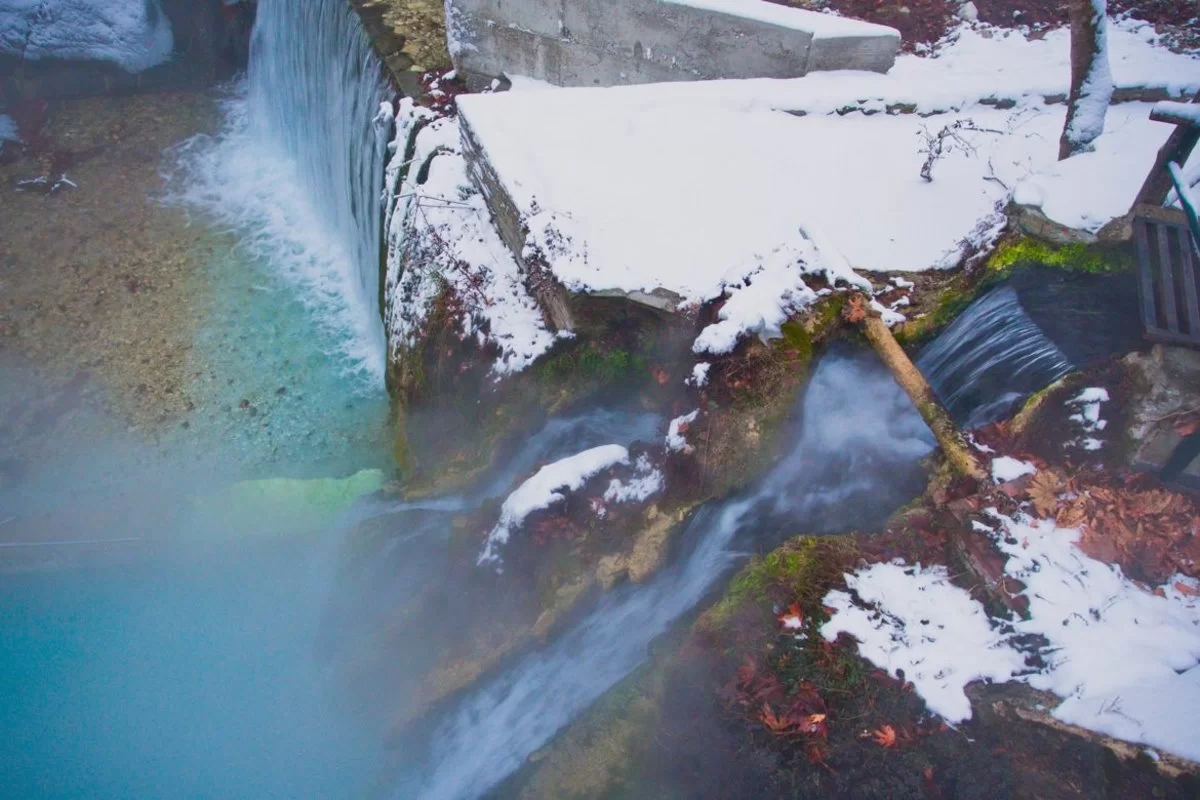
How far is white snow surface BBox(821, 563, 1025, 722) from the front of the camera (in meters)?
4.13

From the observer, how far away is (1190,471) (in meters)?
4.29

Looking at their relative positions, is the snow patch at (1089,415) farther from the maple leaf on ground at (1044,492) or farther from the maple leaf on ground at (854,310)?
the maple leaf on ground at (854,310)

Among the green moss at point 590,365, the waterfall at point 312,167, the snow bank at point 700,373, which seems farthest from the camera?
the waterfall at point 312,167

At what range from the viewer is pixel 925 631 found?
14.3ft

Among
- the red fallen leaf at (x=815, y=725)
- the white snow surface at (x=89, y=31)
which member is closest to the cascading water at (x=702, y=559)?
the red fallen leaf at (x=815, y=725)

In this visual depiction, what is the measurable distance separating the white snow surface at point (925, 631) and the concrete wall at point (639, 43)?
5.13 meters

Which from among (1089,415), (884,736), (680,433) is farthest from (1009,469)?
(680,433)

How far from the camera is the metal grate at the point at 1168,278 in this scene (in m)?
4.35

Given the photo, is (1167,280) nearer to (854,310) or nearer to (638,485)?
(854,310)

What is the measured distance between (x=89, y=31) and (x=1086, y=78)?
47.0ft

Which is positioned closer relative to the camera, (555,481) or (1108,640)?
(1108,640)

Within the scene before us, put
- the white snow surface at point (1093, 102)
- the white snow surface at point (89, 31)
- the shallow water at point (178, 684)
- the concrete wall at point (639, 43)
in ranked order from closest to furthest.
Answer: the white snow surface at point (1093, 102) → the shallow water at point (178, 684) → the concrete wall at point (639, 43) → the white snow surface at point (89, 31)

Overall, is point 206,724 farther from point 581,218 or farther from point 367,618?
point 581,218

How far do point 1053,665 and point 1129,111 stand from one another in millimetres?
5513
